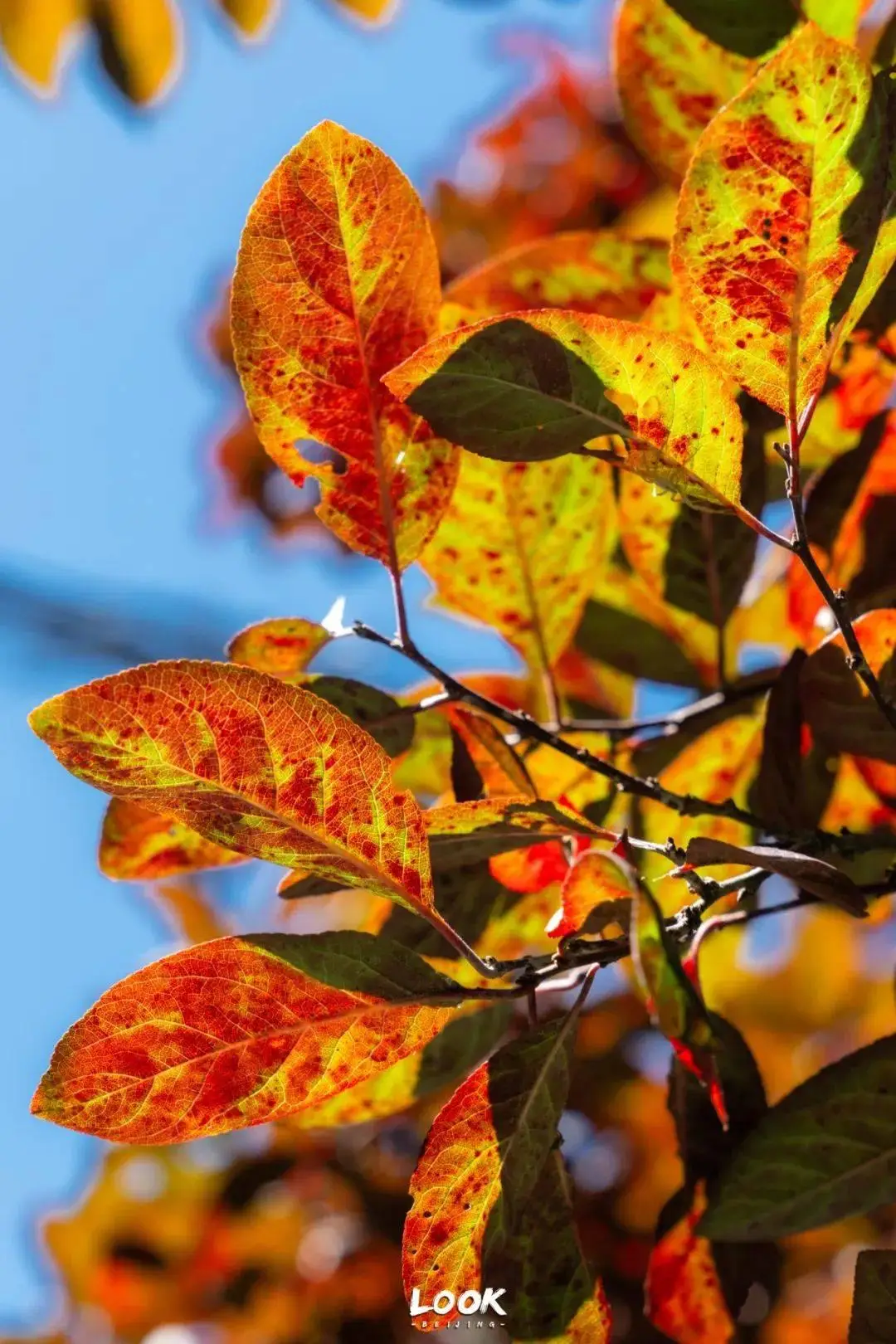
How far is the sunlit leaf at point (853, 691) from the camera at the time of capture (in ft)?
2.36

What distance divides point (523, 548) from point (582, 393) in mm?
336

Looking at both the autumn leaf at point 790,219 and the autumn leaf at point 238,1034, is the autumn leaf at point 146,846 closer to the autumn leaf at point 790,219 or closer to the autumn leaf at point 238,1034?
the autumn leaf at point 238,1034

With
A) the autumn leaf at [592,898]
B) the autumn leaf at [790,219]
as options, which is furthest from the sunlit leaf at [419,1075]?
the autumn leaf at [790,219]

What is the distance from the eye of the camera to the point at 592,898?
587 mm

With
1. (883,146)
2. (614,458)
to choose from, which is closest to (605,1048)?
(614,458)

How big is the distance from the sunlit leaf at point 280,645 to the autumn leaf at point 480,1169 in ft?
1.12

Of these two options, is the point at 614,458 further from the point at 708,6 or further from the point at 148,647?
the point at 148,647

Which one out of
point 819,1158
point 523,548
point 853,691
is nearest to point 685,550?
point 523,548

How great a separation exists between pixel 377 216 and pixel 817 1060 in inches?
65.3

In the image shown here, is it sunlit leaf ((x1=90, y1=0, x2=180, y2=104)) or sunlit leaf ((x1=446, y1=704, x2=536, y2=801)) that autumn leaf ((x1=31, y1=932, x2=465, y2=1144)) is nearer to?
sunlit leaf ((x1=446, y1=704, x2=536, y2=801))

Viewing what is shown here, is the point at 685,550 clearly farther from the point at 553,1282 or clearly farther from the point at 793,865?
the point at 553,1282

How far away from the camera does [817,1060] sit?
188cm

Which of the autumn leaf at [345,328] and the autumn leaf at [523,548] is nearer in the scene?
the autumn leaf at [345,328]

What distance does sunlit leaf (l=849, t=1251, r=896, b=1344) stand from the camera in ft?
2.13
